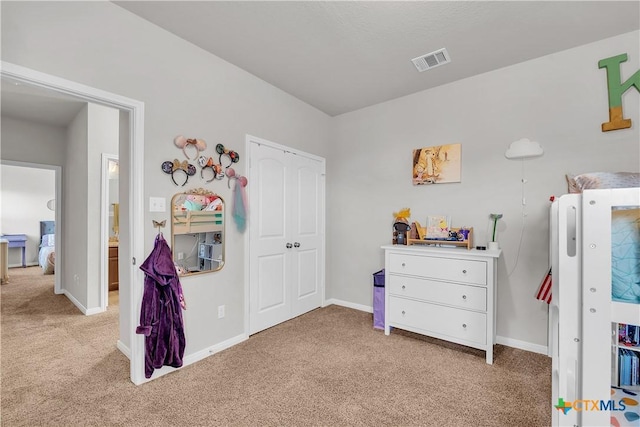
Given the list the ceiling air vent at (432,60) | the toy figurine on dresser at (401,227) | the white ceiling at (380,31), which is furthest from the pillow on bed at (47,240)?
the ceiling air vent at (432,60)

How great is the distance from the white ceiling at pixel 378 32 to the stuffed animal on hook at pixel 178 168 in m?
1.02

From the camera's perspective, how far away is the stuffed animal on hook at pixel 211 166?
2.46 m

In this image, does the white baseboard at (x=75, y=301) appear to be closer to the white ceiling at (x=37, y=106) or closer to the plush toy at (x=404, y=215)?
the white ceiling at (x=37, y=106)

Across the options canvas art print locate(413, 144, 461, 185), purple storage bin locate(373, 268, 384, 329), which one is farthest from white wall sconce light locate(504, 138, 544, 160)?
purple storage bin locate(373, 268, 384, 329)

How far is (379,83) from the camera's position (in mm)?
3062

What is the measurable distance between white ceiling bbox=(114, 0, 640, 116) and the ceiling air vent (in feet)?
0.18

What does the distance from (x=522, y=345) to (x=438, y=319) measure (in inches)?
31.3

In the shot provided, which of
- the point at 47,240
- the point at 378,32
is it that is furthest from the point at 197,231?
the point at 47,240

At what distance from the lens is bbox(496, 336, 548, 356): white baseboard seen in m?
2.54

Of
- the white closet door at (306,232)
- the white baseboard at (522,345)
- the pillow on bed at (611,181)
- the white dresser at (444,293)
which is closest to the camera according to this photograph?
the pillow on bed at (611,181)

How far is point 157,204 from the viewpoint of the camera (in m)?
2.20

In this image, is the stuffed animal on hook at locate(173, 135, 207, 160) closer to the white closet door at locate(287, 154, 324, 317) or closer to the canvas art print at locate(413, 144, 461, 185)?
the white closet door at locate(287, 154, 324, 317)

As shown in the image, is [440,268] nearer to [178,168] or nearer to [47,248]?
[178,168]

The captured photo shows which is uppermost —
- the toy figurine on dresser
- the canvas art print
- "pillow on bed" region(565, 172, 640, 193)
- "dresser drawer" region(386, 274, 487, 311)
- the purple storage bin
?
the canvas art print
